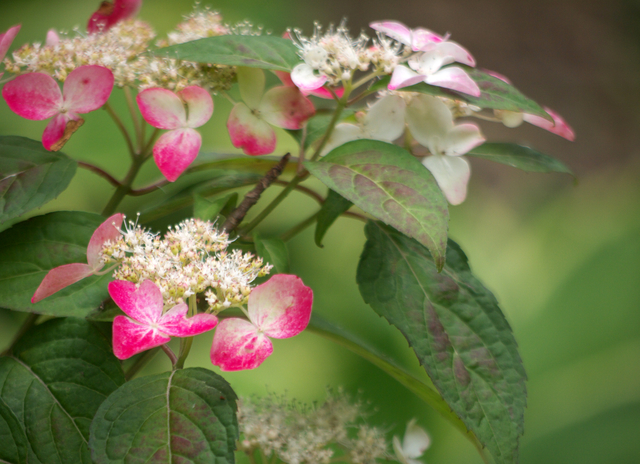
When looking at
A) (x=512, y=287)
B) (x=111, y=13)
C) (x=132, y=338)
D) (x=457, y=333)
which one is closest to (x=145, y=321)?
(x=132, y=338)

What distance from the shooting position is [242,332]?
0.30 m

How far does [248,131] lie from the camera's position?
1.32 feet

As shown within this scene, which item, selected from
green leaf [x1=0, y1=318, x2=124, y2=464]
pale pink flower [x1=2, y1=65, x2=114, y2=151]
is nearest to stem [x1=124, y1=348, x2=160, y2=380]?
green leaf [x1=0, y1=318, x2=124, y2=464]

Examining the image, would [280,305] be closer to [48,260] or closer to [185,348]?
[185,348]

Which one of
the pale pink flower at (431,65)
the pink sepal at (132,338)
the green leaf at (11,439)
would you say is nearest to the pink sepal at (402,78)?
the pale pink flower at (431,65)

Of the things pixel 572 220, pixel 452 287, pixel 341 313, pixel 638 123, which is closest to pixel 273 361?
pixel 341 313

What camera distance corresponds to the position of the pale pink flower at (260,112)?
1.32 feet

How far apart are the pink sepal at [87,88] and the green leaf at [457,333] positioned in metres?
0.23

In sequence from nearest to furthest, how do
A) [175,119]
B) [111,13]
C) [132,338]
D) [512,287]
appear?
[132,338] < [175,119] < [111,13] < [512,287]

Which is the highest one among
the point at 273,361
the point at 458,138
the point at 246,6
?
the point at 458,138

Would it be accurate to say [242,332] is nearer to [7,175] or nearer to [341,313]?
[7,175]

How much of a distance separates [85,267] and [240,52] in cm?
18

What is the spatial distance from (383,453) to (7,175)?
0.40 m

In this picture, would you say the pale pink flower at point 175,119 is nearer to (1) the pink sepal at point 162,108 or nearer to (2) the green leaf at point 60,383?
(1) the pink sepal at point 162,108
